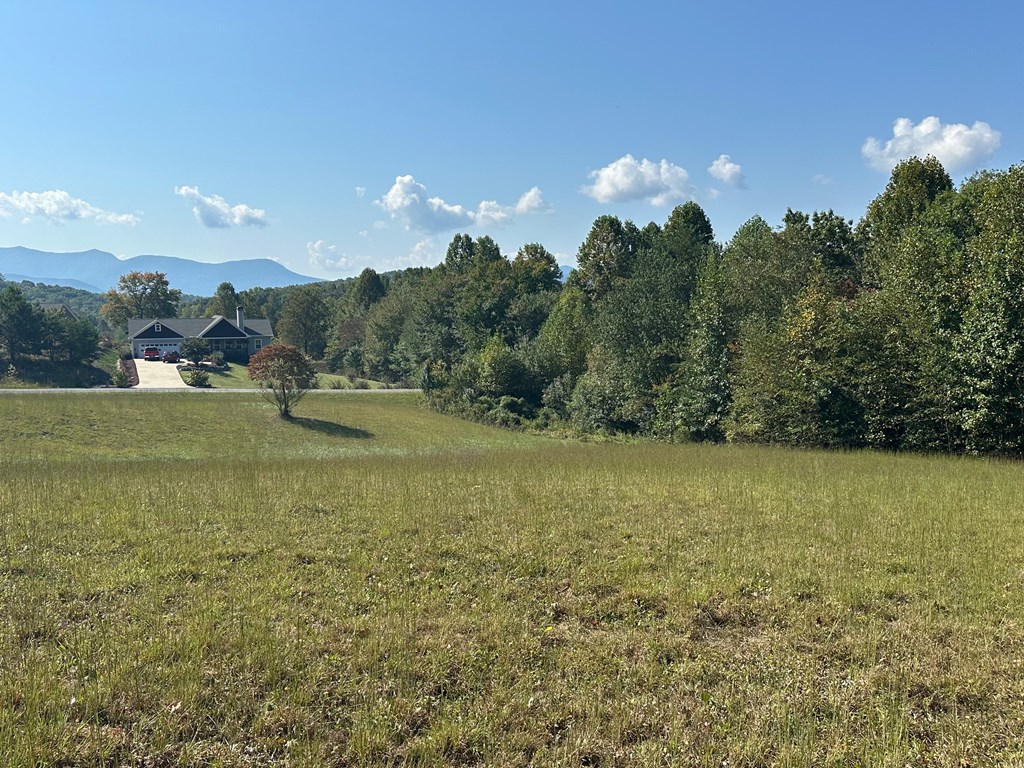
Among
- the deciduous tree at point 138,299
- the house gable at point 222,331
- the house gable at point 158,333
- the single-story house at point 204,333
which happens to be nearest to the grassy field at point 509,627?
the single-story house at point 204,333

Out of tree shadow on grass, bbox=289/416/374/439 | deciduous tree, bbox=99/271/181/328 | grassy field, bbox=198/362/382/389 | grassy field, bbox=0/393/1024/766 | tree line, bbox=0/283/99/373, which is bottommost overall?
tree shadow on grass, bbox=289/416/374/439

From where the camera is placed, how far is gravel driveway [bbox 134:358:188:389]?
64562mm

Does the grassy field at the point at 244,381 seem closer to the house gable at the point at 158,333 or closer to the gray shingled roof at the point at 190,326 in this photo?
the gray shingled roof at the point at 190,326

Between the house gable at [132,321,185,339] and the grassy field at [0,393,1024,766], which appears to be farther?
the house gable at [132,321,185,339]

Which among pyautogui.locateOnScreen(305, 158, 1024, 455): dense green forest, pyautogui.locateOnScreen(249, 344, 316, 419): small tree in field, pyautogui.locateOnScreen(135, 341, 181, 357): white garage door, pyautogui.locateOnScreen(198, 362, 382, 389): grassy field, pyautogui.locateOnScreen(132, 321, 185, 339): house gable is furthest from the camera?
pyautogui.locateOnScreen(132, 321, 185, 339): house gable

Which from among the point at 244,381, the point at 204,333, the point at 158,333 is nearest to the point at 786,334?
the point at 244,381

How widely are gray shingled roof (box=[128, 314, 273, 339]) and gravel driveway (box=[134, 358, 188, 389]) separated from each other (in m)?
6.69

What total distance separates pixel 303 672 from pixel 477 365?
56.0 meters

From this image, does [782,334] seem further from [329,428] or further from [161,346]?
[161,346]

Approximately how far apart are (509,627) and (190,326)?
99.1 m

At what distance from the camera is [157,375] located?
232ft

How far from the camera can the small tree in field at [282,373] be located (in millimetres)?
46641

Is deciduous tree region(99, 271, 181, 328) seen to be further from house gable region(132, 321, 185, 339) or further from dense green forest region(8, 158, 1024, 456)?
dense green forest region(8, 158, 1024, 456)

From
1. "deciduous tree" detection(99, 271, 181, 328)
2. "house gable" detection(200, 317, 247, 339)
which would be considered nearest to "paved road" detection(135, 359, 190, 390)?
"house gable" detection(200, 317, 247, 339)
